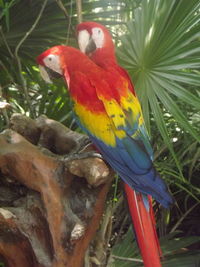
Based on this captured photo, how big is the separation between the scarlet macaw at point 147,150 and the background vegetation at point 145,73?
0.14 metres

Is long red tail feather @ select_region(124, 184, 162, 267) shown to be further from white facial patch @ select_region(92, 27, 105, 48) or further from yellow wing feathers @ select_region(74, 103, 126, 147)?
white facial patch @ select_region(92, 27, 105, 48)

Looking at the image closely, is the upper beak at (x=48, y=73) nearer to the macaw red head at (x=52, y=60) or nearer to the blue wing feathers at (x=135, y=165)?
the macaw red head at (x=52, y=60)

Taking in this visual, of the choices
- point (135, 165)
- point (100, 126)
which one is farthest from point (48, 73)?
point (135, 165)

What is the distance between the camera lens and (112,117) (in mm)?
737

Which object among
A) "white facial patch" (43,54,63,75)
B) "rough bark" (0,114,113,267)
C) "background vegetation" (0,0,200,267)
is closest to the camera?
"rough bark" (0,114,113,267)

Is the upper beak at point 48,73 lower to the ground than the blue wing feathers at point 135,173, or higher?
higher

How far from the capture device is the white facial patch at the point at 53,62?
78cm

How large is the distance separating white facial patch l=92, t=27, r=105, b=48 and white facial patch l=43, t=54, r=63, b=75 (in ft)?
0.34

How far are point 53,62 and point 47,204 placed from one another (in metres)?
0.30

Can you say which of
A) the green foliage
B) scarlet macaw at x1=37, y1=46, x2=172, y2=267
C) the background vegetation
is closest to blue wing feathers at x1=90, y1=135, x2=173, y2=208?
scarlet macaw at x1=37, y1=46, x2=172, y2=267

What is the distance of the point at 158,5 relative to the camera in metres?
0.95

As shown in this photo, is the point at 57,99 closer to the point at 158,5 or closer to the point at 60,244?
the point at 158,5

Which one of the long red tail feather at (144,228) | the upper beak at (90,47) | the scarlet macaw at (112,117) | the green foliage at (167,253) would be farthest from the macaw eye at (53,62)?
the green foliage at (167,253)

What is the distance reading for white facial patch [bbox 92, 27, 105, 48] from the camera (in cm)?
82
